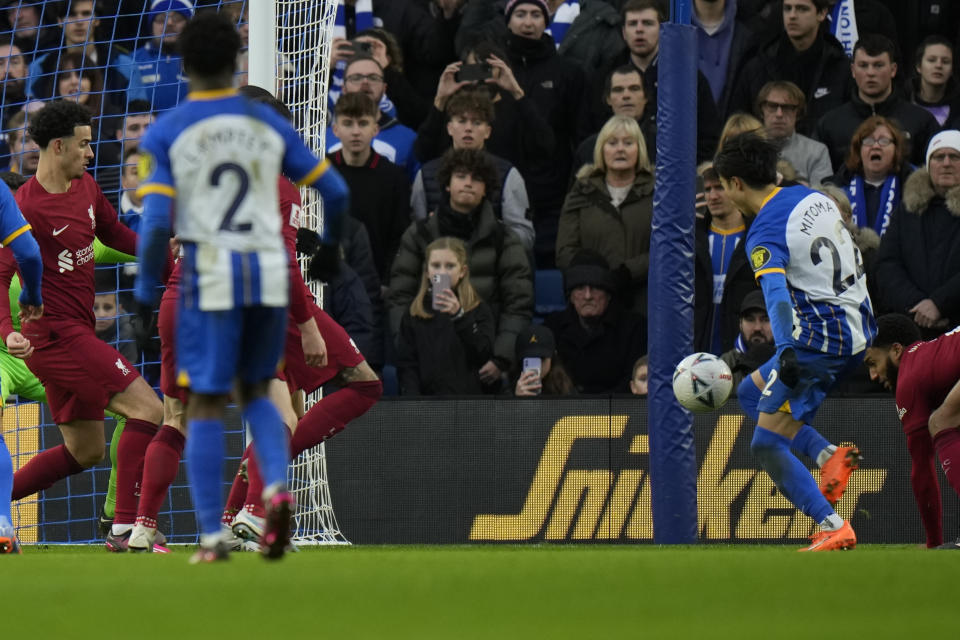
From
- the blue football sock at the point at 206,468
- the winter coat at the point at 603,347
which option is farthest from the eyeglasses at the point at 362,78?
the blue football sock at the point at 206,468

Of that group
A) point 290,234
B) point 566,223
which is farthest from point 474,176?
point 290,234

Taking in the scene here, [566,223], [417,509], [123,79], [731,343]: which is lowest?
[417,509]

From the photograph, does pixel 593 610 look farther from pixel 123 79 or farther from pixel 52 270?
pixel 123 79

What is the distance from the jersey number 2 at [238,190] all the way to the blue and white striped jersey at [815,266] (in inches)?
123

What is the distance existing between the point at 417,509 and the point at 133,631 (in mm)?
7087

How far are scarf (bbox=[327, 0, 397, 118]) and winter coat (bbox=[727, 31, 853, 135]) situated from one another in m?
2.92

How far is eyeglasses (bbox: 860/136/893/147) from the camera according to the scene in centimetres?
1203

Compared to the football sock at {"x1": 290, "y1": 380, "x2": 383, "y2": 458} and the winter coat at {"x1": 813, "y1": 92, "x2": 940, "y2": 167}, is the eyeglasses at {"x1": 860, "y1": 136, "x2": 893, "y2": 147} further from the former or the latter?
the football sock at {"x1": 290, "y1": 380, "x2": 383, "y2": 458}

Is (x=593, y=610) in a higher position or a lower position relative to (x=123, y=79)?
lower

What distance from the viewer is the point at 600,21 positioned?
14.2 metres

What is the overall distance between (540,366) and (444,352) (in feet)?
2.29

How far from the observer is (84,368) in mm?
9195

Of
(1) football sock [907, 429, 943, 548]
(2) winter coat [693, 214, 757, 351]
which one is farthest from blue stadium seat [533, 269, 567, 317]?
(1) football sock [907, 429, 943, 548]

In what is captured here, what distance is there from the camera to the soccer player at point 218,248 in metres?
6.23
